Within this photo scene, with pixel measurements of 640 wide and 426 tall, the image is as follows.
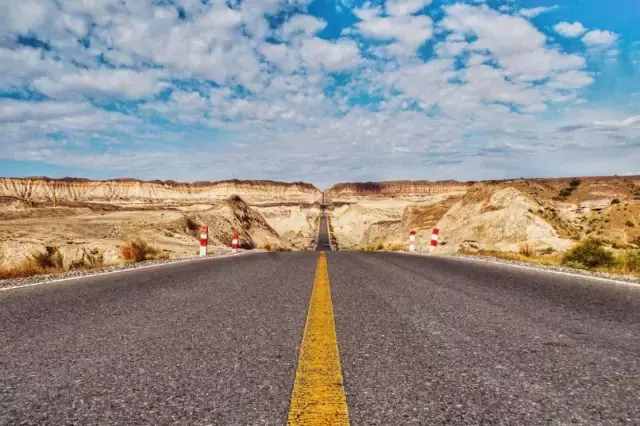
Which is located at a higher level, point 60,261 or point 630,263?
point 630,263

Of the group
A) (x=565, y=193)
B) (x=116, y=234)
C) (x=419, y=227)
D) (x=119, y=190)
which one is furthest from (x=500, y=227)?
(x=119, y=190)

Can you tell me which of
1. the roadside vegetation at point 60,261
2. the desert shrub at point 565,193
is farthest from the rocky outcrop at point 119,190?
the roadside vegetation at point 60,261

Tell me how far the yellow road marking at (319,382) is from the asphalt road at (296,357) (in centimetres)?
6

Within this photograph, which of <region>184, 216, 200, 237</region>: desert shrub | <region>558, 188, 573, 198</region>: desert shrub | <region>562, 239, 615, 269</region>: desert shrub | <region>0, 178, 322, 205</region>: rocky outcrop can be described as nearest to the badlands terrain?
<region>558, 188, 573, 198</region>: desert shrub

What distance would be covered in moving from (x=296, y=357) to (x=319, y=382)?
1.63ft

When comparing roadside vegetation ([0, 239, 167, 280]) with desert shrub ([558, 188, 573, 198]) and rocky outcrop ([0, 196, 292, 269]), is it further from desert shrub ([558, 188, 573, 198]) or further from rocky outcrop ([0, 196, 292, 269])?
desert shrub ([558, 188, 573, 198])

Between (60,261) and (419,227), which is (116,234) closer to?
(60,261)

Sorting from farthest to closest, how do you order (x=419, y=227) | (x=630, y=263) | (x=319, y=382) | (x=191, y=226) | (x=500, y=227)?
1. (x=419, y=227)
2. (x=191, y=226)
3. (x=500, y=227)
4. (x=630, y=263)
5. (x=319, y=382)

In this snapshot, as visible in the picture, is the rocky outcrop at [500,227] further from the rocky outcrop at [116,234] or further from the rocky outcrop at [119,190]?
the rocky outcrop at [119,190]

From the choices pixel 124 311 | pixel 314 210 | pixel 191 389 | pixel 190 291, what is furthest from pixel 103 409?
pixel 314 210

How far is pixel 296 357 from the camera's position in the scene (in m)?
2.80

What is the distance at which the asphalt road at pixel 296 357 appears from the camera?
201cm

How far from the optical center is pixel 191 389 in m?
2.25

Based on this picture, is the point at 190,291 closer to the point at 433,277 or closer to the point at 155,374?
the point at 155,374
